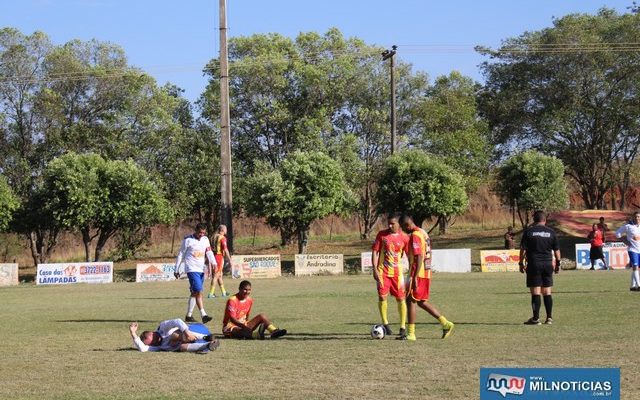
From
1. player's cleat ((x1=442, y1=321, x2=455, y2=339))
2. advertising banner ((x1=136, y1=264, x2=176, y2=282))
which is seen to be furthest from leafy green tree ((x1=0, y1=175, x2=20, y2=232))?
player's cleat ((x1=442, y1=321, x2=455, y2=339))

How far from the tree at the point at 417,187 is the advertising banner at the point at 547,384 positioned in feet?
151

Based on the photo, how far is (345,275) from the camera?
4091 centimetres

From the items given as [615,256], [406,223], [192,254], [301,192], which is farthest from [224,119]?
[406,223]

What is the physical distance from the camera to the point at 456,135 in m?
62.1

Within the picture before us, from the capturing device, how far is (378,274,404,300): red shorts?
14.4 m

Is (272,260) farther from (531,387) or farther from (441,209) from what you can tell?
(531,387)

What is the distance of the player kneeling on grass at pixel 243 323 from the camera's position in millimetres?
14852

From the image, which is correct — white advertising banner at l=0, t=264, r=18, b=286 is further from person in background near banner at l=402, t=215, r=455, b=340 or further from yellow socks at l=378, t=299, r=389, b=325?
person in background near banner at l=402, t=215, r=455, b=340

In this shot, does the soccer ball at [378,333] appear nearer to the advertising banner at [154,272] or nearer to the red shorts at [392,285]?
the red shorts at [392,285]

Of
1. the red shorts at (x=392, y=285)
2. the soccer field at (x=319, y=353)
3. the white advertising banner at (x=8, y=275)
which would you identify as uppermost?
the red shorts at (x=392, y=285)

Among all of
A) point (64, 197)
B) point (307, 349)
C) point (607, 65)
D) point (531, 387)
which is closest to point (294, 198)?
point (64, 197)

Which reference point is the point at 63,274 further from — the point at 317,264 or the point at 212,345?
the point at 212,345

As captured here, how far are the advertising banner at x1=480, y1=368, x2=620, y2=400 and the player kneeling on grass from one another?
9814 mm

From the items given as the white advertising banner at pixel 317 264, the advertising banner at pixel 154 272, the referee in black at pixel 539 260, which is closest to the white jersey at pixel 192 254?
the referee in black at pixel 539 260
